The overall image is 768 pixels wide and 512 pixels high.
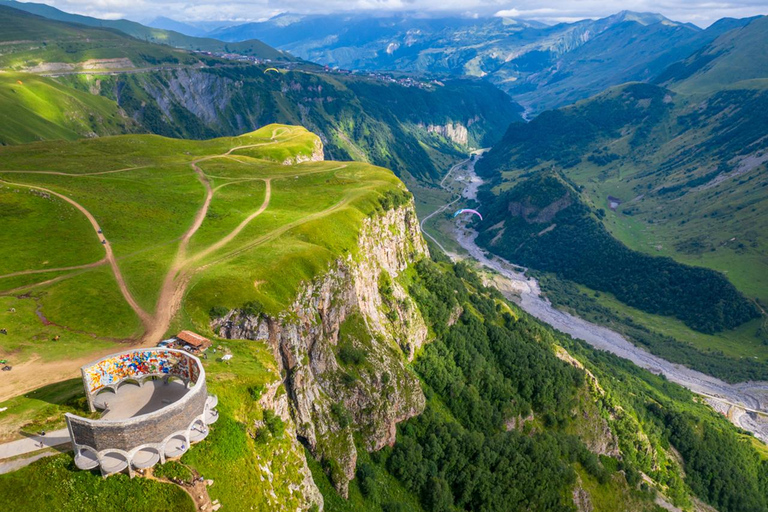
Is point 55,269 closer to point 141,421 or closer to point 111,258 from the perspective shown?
point 111,258

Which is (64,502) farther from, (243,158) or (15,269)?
(243,158)

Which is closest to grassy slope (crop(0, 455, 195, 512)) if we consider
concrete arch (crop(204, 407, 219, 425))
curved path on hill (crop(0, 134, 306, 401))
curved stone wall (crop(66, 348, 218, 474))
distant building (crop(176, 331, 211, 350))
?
curved stone wall (crop(66, 348, 218, 474))

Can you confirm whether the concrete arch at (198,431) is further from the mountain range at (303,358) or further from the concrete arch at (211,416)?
the mountain range at (303,358)

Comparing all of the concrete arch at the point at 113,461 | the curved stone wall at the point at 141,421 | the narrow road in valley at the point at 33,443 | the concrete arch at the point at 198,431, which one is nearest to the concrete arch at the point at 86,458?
the curved stone wall at the point at 141,421

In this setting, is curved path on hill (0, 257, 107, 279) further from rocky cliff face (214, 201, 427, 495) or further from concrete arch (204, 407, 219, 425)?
concrete arch (204, 407, 219, 425)

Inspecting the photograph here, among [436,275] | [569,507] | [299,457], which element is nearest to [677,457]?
[569,507]

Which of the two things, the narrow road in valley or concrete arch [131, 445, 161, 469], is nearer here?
the narrow road in valley
